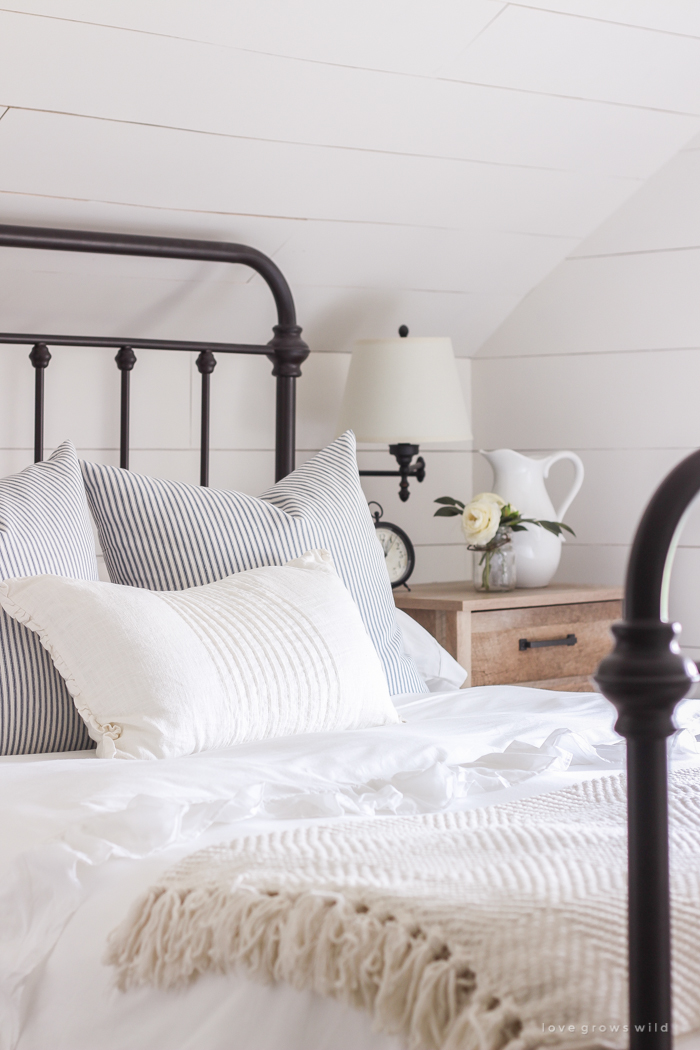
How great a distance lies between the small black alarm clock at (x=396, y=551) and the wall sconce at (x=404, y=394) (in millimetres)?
195

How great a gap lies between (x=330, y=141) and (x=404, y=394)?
54 centimetres

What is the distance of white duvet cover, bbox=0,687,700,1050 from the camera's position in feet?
2.42

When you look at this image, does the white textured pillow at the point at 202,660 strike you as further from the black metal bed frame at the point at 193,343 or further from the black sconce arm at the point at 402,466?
the black sconce arm at the point at 402,466

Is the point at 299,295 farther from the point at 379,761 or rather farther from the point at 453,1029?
the point at 453,1029

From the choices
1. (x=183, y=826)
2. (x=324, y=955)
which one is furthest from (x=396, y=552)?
(x=324, y=955)

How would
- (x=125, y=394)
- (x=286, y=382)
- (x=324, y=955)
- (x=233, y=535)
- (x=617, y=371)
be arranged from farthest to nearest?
(x=617, y=371) → (x=286, y=382) → (x=125, y=394) → (x=233, y=535) → (x=324, y=955)

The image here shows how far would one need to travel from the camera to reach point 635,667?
54 cm

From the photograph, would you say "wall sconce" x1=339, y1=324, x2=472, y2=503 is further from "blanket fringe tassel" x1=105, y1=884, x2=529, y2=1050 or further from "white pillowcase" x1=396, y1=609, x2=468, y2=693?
"blanket fringe tassel" x1=105, y1=884, x2=529, y2=1050

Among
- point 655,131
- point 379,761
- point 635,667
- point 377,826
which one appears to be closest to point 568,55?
point 655,131

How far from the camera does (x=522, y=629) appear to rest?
221 centimetres

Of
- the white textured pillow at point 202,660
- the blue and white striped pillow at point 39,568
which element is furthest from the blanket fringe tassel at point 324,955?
the blue and white striped pillow at point 39,568

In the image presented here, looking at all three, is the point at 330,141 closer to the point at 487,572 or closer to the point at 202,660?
the point at 487,572

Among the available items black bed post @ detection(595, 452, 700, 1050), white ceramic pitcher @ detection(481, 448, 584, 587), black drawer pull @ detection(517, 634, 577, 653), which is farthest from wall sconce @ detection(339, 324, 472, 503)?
black bed post @ detection(595, 452, 700, 1050)

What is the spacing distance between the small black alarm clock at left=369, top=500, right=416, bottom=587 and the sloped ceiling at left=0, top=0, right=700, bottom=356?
49 centimetres
